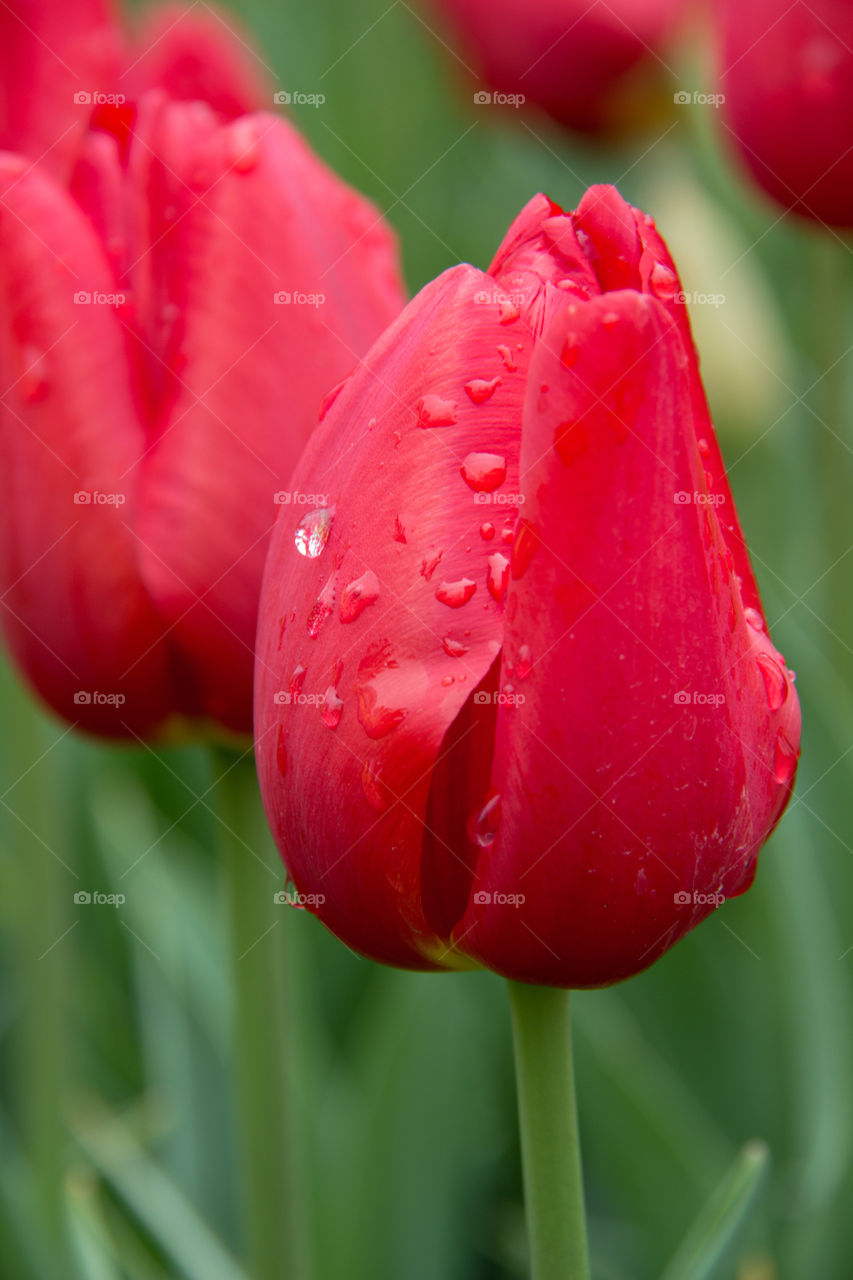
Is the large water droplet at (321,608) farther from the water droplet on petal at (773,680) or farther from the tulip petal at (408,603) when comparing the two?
the water droplet on petal at (773,680)

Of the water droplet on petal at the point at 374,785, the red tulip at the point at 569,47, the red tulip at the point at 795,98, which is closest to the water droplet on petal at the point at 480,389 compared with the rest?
the water droplet on petal at the point at 374,785

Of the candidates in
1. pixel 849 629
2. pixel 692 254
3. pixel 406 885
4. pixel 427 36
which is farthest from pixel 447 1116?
pixel 427 36

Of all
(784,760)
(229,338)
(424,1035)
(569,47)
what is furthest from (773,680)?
(569,47)

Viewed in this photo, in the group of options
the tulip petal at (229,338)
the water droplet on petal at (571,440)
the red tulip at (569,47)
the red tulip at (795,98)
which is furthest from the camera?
the red tulip at (569,47)

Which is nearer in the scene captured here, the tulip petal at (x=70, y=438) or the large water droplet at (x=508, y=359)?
the large water droplet at (x=508, y=359)

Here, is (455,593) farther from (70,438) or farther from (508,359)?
(70,438)
